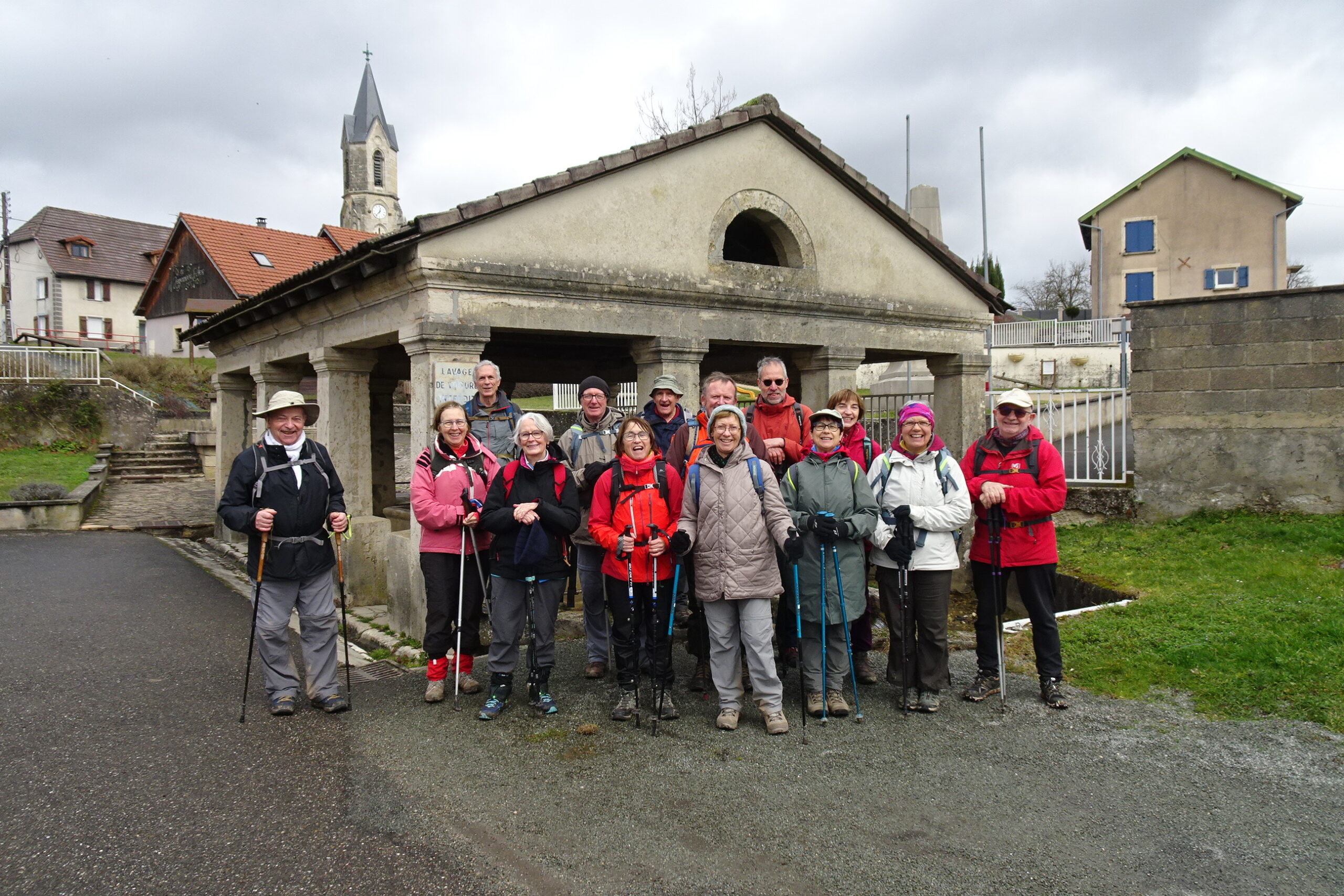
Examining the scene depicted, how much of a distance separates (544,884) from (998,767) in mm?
2426

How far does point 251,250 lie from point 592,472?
3187 cm

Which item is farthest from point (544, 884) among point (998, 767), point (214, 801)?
point (998, 767)

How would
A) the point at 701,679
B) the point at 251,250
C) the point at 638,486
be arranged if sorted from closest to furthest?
1. the point at 638,486
2. the point at 701,679
3. the point at 251,250

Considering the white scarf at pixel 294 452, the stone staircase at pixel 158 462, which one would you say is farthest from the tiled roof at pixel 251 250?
the white scarf at pixel 294 452

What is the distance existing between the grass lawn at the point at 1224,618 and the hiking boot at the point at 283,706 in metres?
5.05

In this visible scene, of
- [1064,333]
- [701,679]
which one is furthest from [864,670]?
[1064,333]

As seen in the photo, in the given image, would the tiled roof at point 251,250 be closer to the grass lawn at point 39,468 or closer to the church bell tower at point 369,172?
the grass lawn at point 39,468

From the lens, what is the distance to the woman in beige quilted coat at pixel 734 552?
4973mm

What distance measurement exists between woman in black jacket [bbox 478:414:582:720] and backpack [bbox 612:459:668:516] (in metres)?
0.29

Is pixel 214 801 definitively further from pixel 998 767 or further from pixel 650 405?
pixel 998 767

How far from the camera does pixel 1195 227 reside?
33312 millimetres

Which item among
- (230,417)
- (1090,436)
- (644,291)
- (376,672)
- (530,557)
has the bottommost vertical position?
(376,672)

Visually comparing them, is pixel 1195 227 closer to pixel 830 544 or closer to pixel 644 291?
pixel 644 291

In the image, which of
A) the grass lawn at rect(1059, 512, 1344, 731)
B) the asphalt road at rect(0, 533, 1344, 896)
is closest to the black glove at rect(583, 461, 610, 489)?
the asphalt road at rect(0, 533, 1344, 896)
